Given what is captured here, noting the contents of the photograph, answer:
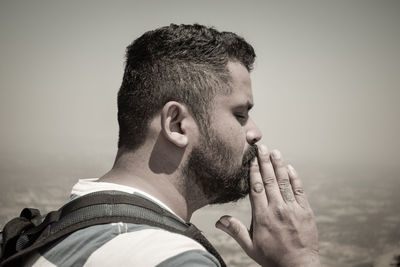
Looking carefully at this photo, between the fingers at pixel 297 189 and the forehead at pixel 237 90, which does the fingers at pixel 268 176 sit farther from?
the forehead at pixel 237 90

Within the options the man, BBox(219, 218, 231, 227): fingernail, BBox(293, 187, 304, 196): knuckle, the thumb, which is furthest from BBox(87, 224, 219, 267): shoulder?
BBox(293, 187, 304, 196): knuckle

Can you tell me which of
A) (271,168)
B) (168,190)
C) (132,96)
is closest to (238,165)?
(271,168)

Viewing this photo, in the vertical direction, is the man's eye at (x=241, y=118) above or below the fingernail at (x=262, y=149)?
above

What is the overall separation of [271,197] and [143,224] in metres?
1.35

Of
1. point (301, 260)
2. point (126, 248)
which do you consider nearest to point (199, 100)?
point (301, 260)

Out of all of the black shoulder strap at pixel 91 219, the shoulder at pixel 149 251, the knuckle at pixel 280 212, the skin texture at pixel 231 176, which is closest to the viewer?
the shoulder at pixel 149 251

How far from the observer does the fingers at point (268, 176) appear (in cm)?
262

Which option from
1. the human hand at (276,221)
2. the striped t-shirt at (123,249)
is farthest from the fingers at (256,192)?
the striped t-shirt at (123,249)

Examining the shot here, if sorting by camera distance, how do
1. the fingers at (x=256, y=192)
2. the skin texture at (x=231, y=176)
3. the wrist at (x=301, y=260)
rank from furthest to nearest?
the fingers at (x=256, y=192)
the skin texture at (x=231, y=176)
the wrist at (x=301, y=260)

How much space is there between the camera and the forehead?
281 cm

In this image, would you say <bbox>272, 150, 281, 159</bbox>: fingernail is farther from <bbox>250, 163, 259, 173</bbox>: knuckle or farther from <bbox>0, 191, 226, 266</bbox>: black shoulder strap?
<bbox>0, 191, 226, 266</bbox>: black shoulder strap

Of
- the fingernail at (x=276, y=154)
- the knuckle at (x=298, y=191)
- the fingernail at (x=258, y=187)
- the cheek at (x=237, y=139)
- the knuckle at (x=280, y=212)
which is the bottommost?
the knuckle at (x=280, y=212)

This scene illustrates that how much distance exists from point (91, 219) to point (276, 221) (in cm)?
141

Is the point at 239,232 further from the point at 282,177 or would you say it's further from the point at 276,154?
the point at 276,154
